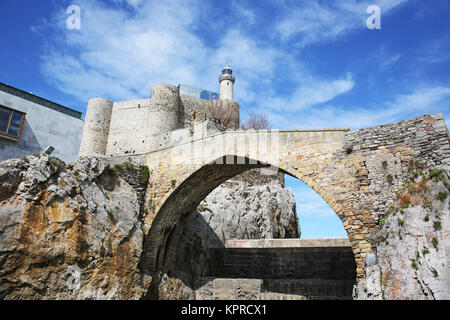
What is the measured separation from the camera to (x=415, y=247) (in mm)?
6266

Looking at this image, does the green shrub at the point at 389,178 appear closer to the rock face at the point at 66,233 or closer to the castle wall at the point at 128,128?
the rock face at the point at 66,233

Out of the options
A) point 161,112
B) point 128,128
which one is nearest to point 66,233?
point 161,112

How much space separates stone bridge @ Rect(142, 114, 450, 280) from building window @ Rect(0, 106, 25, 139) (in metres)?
6.32

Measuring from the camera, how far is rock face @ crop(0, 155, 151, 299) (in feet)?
27.7

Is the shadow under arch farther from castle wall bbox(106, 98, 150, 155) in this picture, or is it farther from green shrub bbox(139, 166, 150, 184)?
castle wall bbox(106, 98, 150, 155)

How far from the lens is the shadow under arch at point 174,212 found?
1128 cm

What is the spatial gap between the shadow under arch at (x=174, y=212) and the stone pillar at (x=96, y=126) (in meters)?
11.8

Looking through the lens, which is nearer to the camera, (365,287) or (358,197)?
(365,287)

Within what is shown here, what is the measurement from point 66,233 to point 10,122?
22.0ft

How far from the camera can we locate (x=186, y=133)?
65.1ft

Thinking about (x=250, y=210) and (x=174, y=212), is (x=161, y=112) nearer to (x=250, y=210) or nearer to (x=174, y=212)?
(x=250, y=210)
